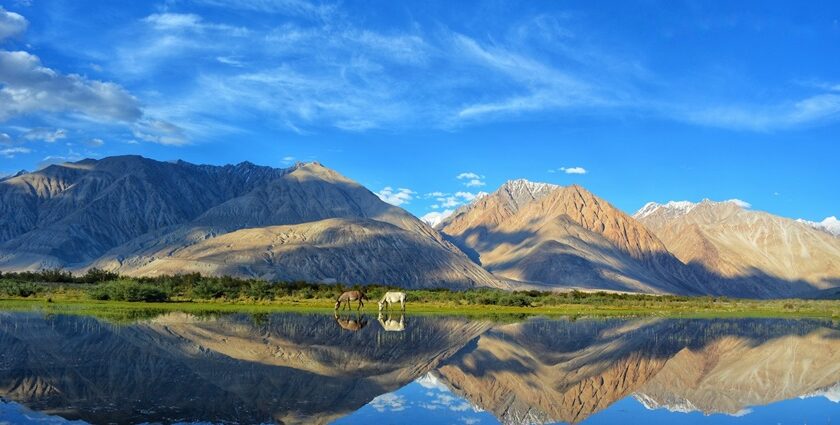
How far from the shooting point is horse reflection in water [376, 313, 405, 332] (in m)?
33.1

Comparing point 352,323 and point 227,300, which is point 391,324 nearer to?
point 352,323

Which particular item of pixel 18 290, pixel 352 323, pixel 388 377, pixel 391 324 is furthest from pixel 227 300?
pixel 388 377

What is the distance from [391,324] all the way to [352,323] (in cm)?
197

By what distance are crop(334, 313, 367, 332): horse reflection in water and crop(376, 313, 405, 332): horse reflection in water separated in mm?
1031

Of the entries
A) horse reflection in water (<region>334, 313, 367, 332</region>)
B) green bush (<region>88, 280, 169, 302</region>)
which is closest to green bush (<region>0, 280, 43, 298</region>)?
green bush (<region>88, 280, 169, 302</region>)

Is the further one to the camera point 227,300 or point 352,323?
point 227,300

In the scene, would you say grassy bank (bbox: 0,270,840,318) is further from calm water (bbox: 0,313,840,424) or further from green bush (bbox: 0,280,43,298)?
calm water (bbox: 0,313,840,424)

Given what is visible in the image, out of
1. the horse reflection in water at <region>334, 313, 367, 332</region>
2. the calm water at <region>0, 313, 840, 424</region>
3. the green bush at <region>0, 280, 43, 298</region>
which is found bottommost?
the calm water at <region>0, 313, 840, 424</region>

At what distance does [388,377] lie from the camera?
19078 millimetres

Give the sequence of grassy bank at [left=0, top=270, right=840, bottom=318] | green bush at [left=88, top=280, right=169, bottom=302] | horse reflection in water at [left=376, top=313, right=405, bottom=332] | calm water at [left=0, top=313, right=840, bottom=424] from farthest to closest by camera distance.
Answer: green bush at [left=88, top=280, right=169, bottom=302], grassy bank at [left=0, top=270, right=840, bottom=318], horse reflection in water at [left=376, top=313, right=405, bottom=332], calm water at [left=0, top=313, right=840, bottom=424]

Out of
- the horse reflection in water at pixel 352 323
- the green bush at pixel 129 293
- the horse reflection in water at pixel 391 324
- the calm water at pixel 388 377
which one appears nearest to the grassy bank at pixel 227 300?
the green bush at pixel 129 293

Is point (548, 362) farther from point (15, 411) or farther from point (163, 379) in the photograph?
point (15, 411)

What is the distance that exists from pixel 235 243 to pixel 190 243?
2630 cm

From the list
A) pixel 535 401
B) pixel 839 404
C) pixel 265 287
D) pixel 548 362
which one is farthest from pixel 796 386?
pixel 265 287
